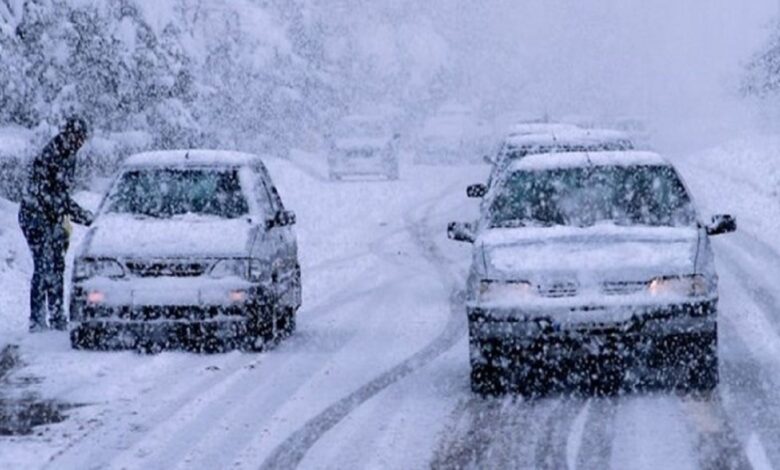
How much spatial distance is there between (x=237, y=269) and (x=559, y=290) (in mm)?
3488

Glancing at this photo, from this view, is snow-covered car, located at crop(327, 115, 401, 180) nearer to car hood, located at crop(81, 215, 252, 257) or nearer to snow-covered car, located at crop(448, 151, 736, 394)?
car hood, located at crop(81, 215, 252, 257)

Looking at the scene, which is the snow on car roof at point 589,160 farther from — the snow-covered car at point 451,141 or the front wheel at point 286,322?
the snow-covered car at point 451,141

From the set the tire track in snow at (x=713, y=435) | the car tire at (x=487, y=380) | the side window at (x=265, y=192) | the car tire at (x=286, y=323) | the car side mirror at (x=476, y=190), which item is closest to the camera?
the tire track in snow at (x=713, y=435)

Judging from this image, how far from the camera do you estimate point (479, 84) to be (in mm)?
84875

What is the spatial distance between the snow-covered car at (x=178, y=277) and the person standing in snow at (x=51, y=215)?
48cm

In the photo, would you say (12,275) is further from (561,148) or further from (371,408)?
(371,408)

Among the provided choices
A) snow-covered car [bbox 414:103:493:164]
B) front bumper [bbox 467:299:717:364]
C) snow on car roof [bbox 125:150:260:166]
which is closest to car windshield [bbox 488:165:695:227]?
front bumper [bbox 467:299:717:364]

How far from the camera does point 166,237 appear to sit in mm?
12789

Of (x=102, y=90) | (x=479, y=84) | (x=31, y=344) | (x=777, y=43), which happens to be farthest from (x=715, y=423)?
(x=479, y=84)

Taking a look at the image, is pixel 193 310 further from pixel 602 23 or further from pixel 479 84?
pixel 602 23

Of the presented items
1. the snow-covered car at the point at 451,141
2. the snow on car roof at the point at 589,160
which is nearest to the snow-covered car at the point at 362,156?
the snow-covered car at the point at 451,141

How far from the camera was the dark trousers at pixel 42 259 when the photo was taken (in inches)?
547

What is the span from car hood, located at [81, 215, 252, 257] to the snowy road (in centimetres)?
84

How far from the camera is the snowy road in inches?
326
